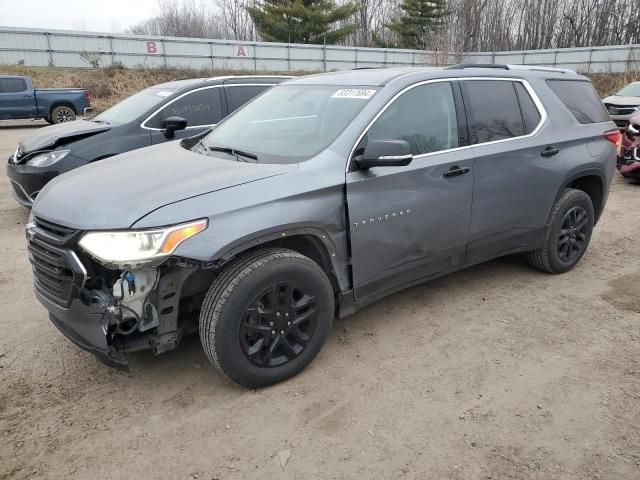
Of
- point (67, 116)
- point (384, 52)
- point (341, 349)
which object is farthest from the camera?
point (384, 52)

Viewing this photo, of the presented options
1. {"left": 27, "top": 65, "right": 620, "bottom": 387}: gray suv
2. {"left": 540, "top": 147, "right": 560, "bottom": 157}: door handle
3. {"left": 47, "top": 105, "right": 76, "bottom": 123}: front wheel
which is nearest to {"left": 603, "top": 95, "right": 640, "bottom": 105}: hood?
{"left": 27, "top": 65, "right": 620, "bottom": 387}: gray suv

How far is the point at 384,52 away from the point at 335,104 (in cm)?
3336

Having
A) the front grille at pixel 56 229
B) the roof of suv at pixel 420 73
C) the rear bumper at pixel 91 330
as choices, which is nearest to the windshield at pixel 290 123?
the roof of suv at pixel 420 73

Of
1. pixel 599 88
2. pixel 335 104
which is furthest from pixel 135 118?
pixel 599 88

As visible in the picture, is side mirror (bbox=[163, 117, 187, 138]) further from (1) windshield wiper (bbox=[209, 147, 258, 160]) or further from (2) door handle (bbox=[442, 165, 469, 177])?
(2) door handle (bbox=[442, 165, 469, 177])

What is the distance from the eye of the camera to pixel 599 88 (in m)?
27.8

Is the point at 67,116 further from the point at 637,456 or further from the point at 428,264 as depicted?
the point at 637,456

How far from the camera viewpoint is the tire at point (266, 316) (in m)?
2.67

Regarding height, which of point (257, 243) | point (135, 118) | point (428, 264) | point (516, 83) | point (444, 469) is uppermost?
point (516, 83)

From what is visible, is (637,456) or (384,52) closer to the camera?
A: (637,456)

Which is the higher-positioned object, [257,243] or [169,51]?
[169,51]

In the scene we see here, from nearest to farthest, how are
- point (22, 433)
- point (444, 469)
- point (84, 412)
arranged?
point (444, 469) → point (22, 433) → point (84, 412)

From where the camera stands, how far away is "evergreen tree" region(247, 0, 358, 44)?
1457 inches

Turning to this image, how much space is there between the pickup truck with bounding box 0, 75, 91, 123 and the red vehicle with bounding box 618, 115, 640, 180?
15536mm
